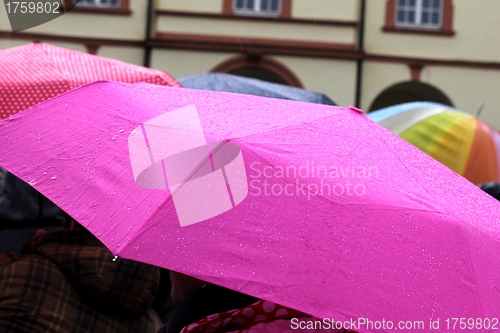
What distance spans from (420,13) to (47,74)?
1336cm

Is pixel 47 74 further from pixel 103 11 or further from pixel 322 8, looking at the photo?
pixel 322 8

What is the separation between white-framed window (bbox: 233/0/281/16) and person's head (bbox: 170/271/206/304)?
13.8 metres

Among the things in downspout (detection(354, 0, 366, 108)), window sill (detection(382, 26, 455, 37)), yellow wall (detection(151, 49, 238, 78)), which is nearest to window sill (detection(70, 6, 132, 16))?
yellow wall (detection(151, 49, 238, 78))

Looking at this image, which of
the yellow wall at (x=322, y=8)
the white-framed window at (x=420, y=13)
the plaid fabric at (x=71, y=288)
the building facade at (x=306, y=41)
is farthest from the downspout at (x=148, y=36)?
the plaid fabric at (x=71, y=288)

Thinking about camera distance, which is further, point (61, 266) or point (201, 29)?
point (201, 29)

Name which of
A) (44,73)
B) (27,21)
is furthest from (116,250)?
(27,21)

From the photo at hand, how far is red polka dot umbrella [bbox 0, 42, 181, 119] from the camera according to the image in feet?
13.9

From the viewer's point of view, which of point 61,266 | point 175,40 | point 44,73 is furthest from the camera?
point 175,40

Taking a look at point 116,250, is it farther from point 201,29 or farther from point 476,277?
point 201,29

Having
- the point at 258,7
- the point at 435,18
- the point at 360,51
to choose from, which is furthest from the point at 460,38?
the point at 258,7

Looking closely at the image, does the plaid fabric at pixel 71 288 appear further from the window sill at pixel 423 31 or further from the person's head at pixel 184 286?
the window sill at pixel 423 31

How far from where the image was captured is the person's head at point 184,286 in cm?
276

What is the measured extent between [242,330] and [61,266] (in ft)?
3.48

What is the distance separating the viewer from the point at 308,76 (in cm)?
1608
